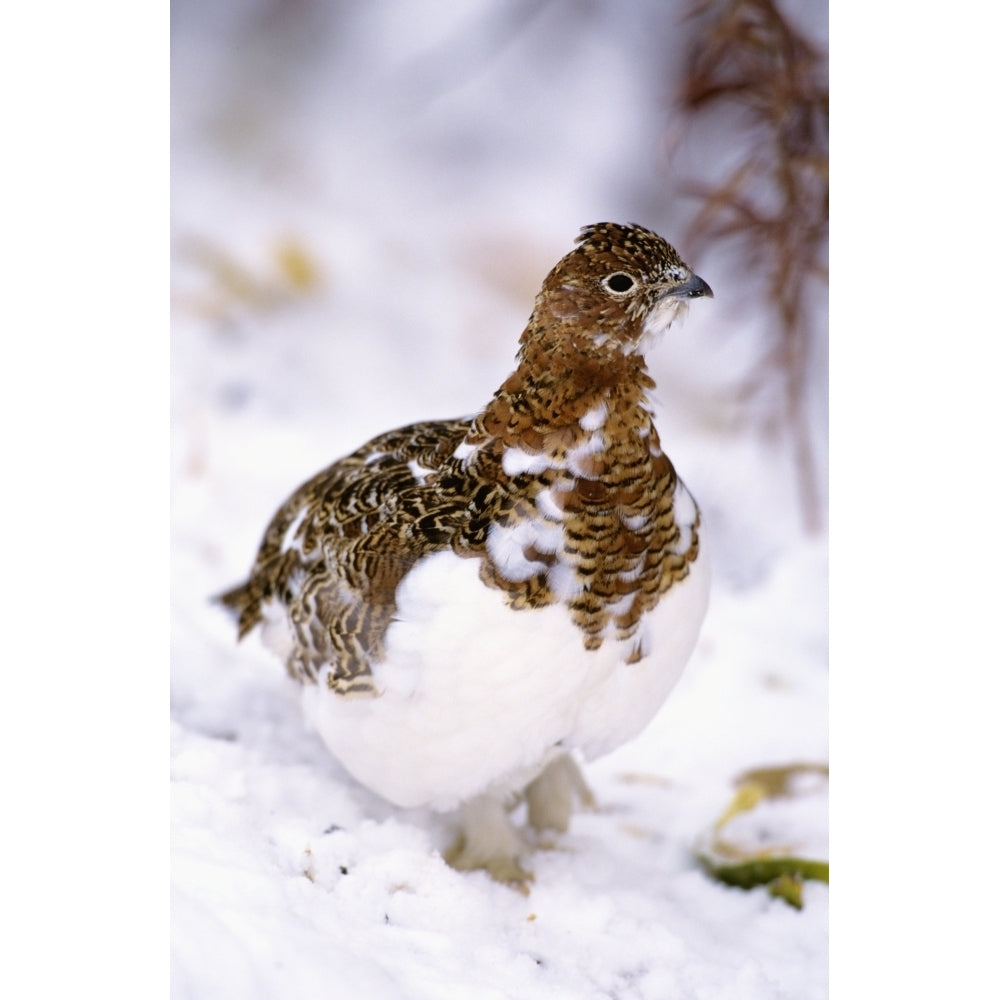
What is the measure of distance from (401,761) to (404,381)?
0.67m

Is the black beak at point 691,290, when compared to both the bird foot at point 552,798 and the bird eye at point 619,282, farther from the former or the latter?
the bird foot at point 552,798

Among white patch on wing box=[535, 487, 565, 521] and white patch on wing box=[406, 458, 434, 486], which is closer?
white patch on wing box=[535, 487, 565, 521]

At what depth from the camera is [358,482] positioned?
197cm

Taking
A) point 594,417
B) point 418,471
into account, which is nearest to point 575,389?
point 594,417

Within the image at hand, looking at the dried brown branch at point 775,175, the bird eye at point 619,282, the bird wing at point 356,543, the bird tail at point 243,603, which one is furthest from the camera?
the bird tail at point 243,603

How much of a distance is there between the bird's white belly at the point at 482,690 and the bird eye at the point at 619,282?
0.37 meters

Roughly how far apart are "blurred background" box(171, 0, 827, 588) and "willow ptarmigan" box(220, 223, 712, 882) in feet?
1.11

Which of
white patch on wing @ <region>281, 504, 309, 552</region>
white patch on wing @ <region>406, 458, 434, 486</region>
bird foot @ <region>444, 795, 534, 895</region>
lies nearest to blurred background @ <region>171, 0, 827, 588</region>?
white patch on wing @ <region>281, 504, 309, 552</region>

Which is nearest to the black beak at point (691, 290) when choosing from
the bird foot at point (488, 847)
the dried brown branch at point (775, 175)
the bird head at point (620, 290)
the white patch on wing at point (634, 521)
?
the bird head at point (620, 290)

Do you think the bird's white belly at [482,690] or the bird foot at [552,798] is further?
the bird foot at [552,798]

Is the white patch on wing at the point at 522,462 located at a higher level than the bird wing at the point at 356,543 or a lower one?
higher

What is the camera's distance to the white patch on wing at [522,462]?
5.69 ft

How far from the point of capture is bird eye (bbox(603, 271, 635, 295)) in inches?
67.0

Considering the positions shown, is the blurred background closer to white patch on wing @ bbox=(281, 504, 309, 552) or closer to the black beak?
white patch on wing @ bbox=(281, 504, 309, 552)
